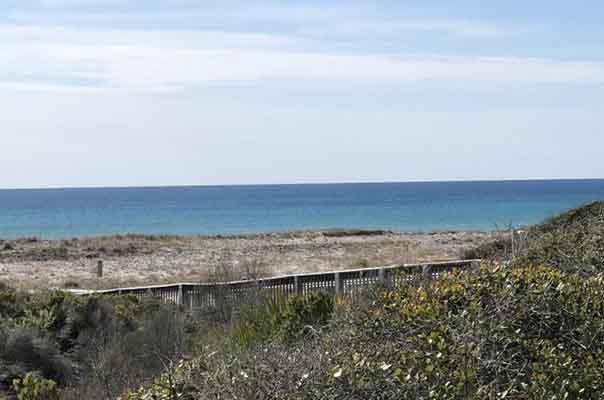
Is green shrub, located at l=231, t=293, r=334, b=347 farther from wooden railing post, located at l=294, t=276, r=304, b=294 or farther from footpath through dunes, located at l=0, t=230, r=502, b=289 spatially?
footpath through dunes, located at l=0, t=230, r=502, b=289

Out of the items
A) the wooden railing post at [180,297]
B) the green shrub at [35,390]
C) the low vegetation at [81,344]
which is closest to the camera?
the green shrub at [35,390]

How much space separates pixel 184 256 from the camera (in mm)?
47219

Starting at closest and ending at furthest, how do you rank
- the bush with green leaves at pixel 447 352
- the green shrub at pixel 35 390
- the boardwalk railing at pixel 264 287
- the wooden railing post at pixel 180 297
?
the bush with green leaves at pixel 447 352
the green shrub at pixel 35 390
the boardwalk railing at pixel 264 287
the wooden railing post at pixel 180 297

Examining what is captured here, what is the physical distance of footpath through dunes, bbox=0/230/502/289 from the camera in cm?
3553

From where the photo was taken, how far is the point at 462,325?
22.1 feet

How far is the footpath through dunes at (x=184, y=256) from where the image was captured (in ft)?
117

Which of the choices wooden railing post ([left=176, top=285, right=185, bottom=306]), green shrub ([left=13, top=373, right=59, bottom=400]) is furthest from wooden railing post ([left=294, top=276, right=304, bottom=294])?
green shrub ([left=13, top=373, right=59, bottom=400])

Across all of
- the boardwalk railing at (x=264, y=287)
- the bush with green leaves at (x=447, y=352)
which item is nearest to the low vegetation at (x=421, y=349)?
the bush with green leaves at (x=447, y=352)

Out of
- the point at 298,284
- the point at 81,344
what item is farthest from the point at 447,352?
the point at 298,284

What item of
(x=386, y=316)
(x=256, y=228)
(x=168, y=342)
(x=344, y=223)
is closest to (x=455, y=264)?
(x=168, y=342)

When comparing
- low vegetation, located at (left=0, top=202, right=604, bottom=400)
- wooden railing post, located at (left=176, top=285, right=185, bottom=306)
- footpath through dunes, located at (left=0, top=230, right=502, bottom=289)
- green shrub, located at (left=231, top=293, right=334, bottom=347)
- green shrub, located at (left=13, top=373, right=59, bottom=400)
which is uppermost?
low vegetation, located at (left=0, top=202, right=604, bottom=400)

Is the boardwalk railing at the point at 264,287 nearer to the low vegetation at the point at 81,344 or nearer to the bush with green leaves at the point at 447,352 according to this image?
the low vegetation at the point at 81,344

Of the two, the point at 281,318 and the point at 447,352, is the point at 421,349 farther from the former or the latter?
the point at 281,318

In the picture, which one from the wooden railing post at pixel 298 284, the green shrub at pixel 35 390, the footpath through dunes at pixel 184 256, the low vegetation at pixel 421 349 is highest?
the low vegetation at pixel 421 349
